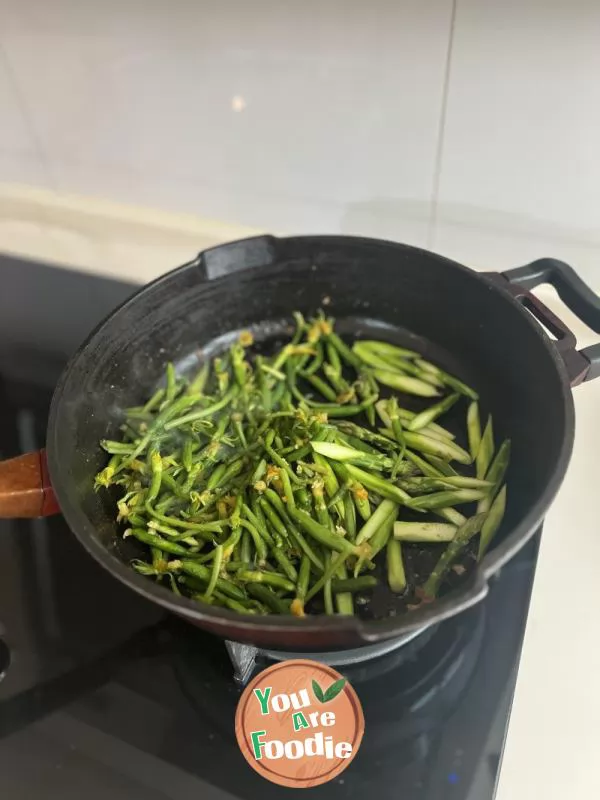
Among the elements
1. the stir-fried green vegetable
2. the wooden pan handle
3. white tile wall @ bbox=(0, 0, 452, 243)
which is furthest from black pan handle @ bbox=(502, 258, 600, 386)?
the wooden pan handle

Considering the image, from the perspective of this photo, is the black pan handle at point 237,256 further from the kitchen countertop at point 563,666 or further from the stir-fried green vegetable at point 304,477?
the kitchen countertop at point 563,666

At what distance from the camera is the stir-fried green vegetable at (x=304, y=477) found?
100 centimetres

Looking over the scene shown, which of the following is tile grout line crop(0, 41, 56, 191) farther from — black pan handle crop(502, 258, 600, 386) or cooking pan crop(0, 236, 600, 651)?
black pan handle crop(502, 258, 600, 386)

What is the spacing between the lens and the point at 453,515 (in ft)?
3.53

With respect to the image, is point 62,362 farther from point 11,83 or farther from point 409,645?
point 409,645

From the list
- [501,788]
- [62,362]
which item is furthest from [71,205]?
[501,788]

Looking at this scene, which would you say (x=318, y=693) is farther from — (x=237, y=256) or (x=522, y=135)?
(x=522, y=135)

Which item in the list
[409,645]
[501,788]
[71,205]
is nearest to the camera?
[501,788]

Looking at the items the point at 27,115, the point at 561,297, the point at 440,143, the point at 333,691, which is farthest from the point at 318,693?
the point at 27,115

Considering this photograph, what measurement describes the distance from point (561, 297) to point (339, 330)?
43 centimetres

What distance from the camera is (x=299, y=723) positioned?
0.88 meters

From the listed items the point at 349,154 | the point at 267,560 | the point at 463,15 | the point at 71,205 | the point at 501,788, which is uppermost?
the point at 463,15

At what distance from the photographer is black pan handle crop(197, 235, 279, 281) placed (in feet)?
3.98

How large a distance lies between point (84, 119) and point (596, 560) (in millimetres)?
1275
